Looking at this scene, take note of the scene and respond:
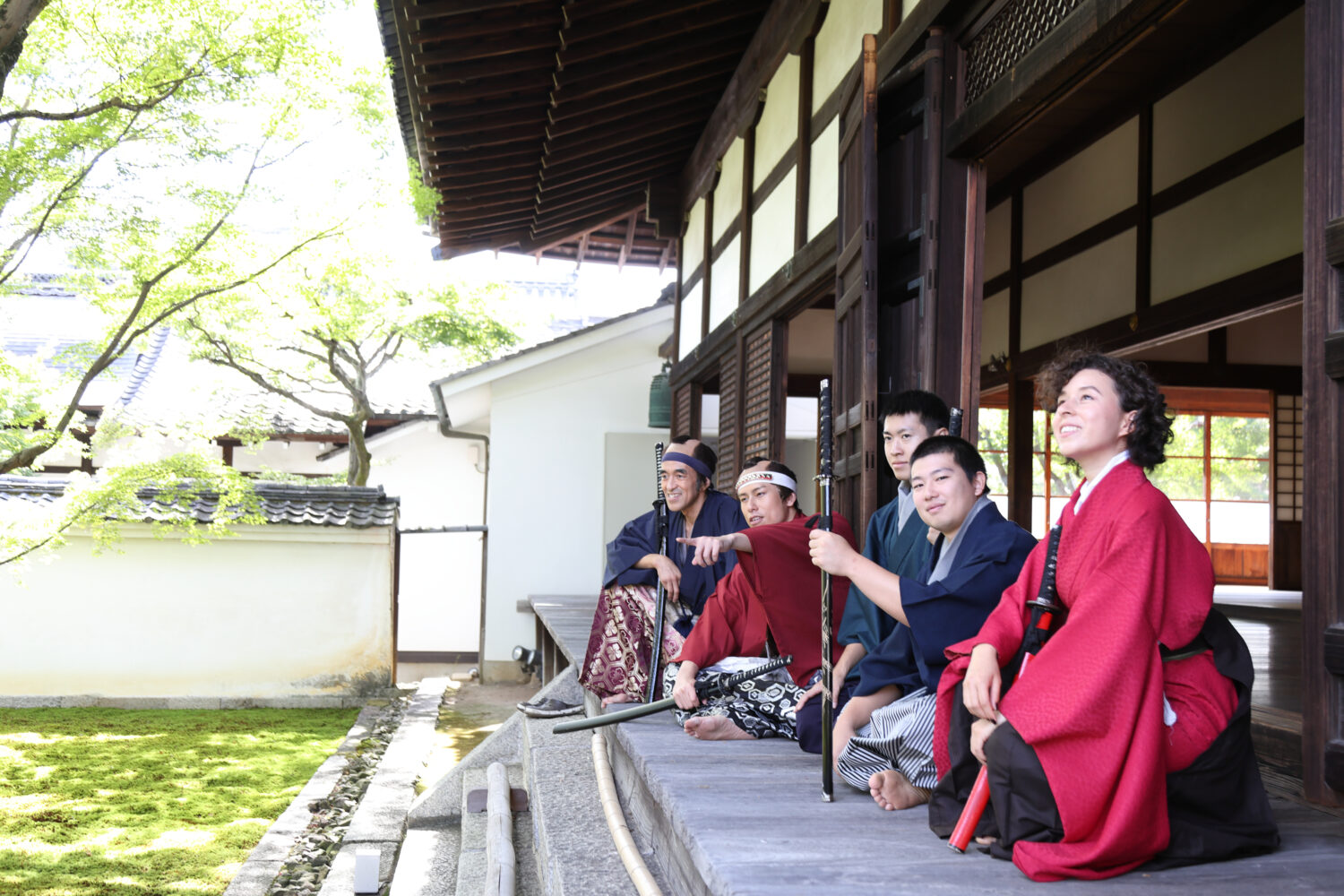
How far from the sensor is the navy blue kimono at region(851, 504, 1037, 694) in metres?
2.69

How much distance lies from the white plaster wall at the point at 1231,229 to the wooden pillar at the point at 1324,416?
3.55 metres

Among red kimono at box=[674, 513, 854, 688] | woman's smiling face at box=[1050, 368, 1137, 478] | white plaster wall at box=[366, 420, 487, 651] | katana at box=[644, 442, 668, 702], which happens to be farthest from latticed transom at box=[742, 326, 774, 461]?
white plaster wall at box=[366, 420, 487, 651]

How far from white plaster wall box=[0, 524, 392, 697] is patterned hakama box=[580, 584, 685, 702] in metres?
6.68

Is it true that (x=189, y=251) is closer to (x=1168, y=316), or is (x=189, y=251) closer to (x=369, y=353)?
(x=1168, y=316)

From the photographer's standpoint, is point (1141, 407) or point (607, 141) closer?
point (1141, 407)

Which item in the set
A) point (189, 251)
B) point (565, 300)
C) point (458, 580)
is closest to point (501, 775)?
point (189, 251)

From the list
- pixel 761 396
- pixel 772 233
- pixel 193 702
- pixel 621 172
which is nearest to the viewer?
pixel 772 233

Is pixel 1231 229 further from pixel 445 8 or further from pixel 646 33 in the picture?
pixel 445 8

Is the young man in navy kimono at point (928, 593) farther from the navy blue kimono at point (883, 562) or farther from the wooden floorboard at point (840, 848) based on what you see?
the navy blue kimono at point (883, 562)

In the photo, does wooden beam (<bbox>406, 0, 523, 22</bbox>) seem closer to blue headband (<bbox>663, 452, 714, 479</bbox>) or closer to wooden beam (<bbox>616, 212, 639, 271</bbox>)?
blue headband (<bbox>663, 452, 714, 479</bbox>)

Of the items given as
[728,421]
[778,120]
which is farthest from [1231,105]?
[728,421]

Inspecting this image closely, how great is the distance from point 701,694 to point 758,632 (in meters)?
0.31

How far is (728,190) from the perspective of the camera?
865 centimetres

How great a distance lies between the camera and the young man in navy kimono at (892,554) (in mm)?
3268
